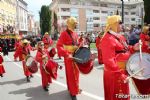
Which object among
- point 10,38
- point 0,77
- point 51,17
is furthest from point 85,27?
point 0,77

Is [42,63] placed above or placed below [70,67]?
below

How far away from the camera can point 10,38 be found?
40875 millimetres

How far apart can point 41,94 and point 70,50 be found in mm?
2025

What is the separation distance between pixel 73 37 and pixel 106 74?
345 cm

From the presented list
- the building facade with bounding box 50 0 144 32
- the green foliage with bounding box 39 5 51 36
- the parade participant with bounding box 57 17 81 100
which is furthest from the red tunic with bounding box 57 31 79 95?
the green foliage with bounding box 39 5 51 36

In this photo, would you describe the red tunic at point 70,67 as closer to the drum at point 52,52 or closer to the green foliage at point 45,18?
the drum at point 52,52

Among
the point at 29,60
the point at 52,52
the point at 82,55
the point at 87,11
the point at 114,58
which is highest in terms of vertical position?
the point at 87,11

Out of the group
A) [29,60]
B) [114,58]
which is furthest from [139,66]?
[29,60]

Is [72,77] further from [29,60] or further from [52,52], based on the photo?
[29,60]

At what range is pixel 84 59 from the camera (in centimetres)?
909

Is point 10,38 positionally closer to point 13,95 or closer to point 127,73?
point 13,95

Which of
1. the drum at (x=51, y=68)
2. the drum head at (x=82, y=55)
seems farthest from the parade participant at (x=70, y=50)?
the drum at (x=51, y=68)

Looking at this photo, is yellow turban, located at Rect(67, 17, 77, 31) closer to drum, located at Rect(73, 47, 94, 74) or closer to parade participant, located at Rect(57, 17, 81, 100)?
parade participant, located at Rect(57, 17, 81, 100)

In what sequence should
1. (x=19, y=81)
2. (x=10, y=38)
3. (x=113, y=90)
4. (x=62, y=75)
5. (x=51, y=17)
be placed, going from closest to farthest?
(x=113, y=90)
(x=19, y=81)
(x=62, y=75)
(x=10, y=38)
(x=51, y=17)
